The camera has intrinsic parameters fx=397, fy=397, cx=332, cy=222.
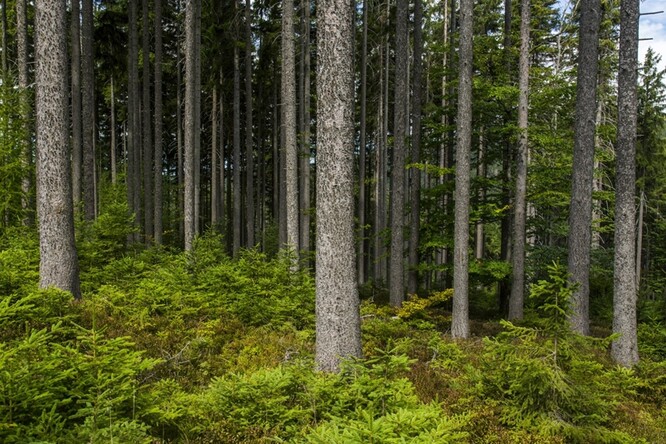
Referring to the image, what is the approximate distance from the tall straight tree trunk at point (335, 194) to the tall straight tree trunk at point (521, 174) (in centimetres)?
860

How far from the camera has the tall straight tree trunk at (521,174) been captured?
12.3m

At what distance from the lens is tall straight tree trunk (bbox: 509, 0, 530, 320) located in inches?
483

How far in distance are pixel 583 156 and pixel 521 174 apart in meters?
2.20

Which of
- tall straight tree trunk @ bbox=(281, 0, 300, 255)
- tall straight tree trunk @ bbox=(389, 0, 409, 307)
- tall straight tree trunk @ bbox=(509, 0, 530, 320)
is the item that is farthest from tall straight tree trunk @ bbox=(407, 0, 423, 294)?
tall straight tree trunk @ bbox=(281, 0, 300, 255)

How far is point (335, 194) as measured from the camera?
19.2 feet

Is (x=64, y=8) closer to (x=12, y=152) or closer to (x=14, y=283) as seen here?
(x=14, y=283)

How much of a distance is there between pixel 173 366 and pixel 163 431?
7.51 feet

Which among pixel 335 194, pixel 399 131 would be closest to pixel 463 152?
pixel 399 131

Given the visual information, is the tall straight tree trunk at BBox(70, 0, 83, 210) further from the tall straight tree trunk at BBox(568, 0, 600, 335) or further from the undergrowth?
the tall straight tree trunk at BBox(568, 0, 600, 335)

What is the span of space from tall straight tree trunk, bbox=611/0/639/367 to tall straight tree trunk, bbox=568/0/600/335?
62.1 inches

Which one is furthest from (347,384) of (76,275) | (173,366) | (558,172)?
(558,172)

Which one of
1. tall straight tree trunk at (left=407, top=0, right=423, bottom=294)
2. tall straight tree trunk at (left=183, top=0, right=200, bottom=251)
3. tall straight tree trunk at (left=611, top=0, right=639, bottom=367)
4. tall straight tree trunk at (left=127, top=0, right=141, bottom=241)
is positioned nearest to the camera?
tall straight tree trunk at (left=611, top=0, right=639, bottom=367)

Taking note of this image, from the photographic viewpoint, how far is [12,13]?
20.4 meters

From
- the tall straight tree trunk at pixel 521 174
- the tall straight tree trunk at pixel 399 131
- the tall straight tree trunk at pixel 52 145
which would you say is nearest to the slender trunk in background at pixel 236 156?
the tall straight tree trunk at pixel 399 131
